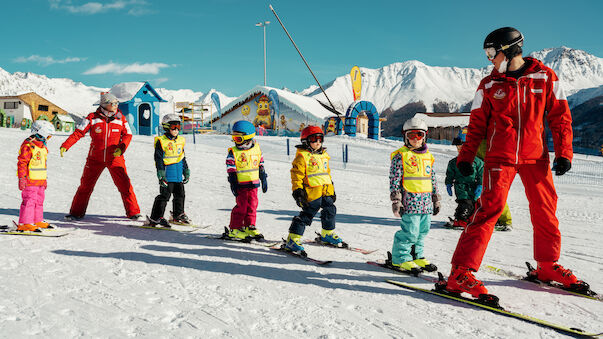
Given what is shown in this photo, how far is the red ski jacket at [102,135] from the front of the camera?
5707 millimetres

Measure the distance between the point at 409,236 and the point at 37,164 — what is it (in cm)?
449

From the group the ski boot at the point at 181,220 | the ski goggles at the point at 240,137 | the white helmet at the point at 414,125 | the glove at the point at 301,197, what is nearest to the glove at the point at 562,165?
the white helmet at the point at 414,125

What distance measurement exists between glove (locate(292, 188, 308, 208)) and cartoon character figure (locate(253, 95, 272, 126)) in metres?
29.4

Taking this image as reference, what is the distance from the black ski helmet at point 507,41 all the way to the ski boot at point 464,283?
163cm

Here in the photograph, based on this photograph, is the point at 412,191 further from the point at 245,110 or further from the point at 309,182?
the point at 245,110

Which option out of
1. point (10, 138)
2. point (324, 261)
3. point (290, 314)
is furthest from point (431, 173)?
point (10, 138)

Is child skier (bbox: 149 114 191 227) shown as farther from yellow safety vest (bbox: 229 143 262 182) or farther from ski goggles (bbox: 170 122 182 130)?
yellow safety vest (bbox: 229 143 262 182)

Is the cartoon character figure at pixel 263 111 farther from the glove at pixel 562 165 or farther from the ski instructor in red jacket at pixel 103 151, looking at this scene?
the glove at pixel 562 165

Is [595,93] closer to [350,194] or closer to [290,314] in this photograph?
[350,194]

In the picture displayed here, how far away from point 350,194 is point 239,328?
7297mm

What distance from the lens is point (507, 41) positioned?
2.86m

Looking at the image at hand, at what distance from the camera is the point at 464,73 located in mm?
125438

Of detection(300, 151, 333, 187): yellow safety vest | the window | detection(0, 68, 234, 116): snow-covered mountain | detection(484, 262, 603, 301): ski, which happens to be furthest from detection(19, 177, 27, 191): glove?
detection(0, 68, 234, 116): snow-covered mountain

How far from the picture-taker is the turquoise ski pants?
3.66 meters
